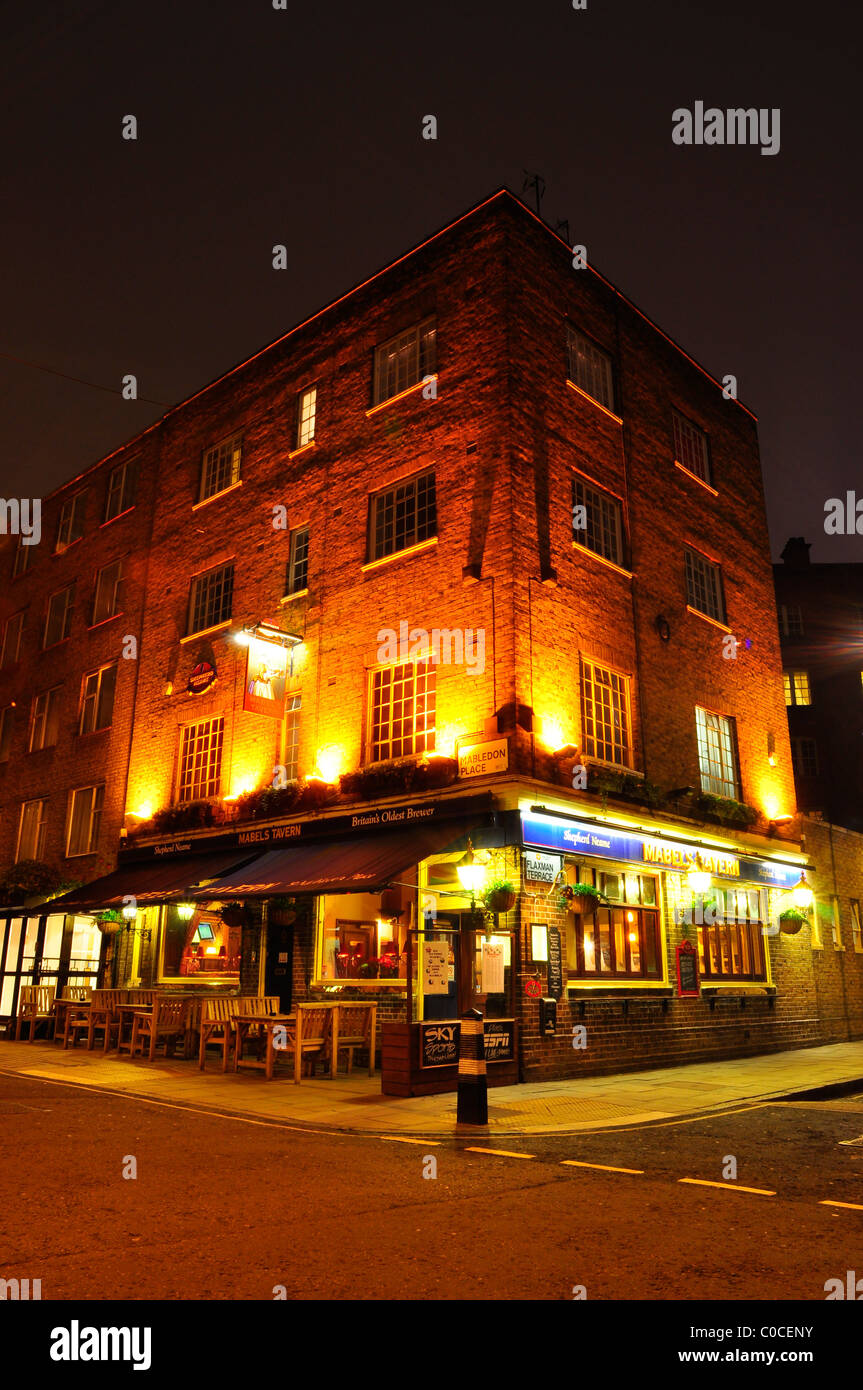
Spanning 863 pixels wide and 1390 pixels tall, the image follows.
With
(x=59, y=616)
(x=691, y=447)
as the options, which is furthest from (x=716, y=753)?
(x=59, y=616)

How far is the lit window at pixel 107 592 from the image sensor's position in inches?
981

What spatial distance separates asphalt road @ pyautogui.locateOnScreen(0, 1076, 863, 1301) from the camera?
15.8 ft

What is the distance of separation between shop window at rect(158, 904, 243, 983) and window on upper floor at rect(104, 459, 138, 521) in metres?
11.3

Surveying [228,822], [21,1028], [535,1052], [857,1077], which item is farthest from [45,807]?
[857,1077]

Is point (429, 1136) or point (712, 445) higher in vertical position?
point (712, 445)

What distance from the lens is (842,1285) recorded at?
4766 millimetres

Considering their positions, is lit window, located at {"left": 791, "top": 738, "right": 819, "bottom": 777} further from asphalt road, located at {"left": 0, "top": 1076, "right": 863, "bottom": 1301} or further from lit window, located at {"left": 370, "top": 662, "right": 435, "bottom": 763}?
asphalt road, located at {"left": 0, "top": 1076, "right": 863, "bottom": 1301}

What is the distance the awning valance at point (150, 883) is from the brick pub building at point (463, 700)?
13cm

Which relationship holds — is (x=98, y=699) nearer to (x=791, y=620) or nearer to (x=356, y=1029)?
(x=356, y=1029)

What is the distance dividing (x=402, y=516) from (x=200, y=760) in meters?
7.15

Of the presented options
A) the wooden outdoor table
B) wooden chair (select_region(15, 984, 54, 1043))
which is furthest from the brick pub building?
the wooden outdoor table

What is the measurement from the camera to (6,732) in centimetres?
2802
